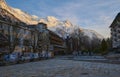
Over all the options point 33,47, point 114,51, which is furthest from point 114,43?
point 33,47

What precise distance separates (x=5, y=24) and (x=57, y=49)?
7506 centimetres

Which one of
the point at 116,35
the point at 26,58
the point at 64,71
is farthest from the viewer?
the point at 116,35

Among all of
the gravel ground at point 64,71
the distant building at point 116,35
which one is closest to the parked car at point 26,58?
the gravel ground at point 64,71

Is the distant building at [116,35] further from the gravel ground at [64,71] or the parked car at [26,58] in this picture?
the gravel ground at [64,71]

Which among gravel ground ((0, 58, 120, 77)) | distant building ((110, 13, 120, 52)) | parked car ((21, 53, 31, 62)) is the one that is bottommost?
gravel ground ((0, 58, 120, 77))

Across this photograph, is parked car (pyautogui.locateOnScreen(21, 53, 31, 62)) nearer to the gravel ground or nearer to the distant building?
the gravel ground

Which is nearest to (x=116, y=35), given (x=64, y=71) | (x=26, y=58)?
(x=26, y=58)

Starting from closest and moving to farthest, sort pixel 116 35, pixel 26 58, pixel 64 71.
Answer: pixel 64 71, pixel 26 58, pixel 116 35

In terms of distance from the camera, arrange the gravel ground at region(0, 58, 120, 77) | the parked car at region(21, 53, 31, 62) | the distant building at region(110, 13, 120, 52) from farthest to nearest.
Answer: the distant building at region(110, 13, 120, 52) < the parked car at region(21, 53, 31, 62) < the gravel ground at region(0, 58, 120, 77)

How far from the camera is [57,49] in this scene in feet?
478

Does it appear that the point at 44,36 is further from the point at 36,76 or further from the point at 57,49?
the point at 36,76

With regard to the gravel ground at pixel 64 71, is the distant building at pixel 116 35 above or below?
above

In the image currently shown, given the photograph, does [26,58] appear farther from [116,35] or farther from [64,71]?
[116,35]

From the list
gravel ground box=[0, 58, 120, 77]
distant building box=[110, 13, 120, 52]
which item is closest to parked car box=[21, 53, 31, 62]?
gravel ground box=[0, 58, 120, 77]
